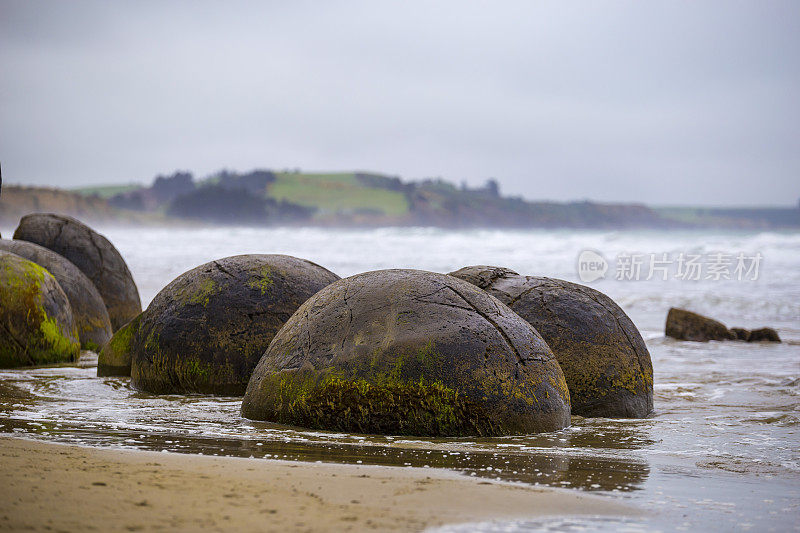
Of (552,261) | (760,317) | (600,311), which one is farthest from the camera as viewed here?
(552,261)

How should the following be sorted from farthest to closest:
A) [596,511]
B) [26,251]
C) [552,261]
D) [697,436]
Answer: [552,261]
[26,251]
[697,436]
[596,511]

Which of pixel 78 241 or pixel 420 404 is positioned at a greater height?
pixel 78 241

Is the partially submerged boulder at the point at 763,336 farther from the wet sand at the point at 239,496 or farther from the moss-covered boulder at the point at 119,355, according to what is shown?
the wet sand at the point at 239,496

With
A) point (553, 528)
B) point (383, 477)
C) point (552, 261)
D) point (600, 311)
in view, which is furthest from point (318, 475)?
point (552, 261)

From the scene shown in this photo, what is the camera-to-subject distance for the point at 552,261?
102ft

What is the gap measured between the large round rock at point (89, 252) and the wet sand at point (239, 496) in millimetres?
7409

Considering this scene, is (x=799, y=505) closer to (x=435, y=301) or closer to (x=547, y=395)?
(x=547, y=395)

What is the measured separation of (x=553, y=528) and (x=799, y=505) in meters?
1.40

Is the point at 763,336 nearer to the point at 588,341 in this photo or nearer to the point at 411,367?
the point at 588,341

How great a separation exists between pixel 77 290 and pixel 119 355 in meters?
2.59

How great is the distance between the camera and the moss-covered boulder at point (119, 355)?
8039mm

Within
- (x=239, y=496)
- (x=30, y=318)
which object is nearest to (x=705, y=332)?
(x=30, y=318)

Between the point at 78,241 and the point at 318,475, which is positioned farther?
the point at 78,241

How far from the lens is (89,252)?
11.4 m
